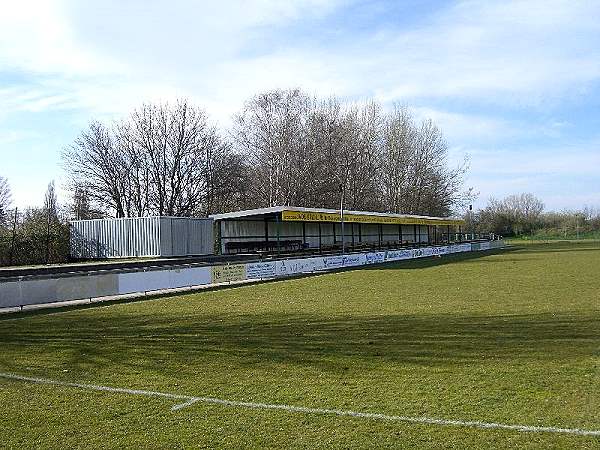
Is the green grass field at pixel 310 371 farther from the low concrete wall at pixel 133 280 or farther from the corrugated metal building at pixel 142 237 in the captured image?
the corrugated metal building at pixel 142 237

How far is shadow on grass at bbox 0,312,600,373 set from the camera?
923 cm

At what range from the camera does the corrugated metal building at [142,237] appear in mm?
39625

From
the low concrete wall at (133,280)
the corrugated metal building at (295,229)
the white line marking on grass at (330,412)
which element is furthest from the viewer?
the corrugated metal building at (295,229)

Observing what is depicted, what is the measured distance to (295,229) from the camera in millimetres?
46000

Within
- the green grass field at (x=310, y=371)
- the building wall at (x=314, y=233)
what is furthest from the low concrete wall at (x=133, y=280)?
the building wall at (x=314, y=233)

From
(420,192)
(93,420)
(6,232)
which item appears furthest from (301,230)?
(93,420)

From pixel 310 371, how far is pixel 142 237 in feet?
110

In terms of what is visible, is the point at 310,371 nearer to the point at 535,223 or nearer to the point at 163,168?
the point at 163,168

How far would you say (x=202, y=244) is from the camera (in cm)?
4216

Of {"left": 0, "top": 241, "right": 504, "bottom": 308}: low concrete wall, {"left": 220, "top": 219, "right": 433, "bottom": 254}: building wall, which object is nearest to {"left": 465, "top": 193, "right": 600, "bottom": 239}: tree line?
{"left": 220, "top": 219, "right": 433, "bottom": 254}: building wall

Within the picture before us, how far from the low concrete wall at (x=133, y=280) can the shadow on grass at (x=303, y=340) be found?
11.9 ft

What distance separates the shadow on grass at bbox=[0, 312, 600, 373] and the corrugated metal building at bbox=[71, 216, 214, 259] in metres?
25.4

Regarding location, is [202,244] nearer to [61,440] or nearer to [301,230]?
[301,230]

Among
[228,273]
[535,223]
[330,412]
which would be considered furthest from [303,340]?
[535,223]
